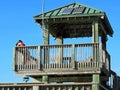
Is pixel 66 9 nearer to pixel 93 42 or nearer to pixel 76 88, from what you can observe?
pixel 93 42

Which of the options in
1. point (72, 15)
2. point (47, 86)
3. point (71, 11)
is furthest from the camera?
point (71, 11)

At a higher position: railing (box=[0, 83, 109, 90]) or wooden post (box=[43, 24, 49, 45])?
wooden post (box=[43, 24, 49, 45])

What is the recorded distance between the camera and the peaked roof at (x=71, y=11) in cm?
2428

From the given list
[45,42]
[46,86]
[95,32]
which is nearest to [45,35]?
[45,42]

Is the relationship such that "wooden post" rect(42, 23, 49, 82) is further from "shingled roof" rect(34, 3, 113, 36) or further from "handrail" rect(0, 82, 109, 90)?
"handrail" rect(0, 82, 109, 90)

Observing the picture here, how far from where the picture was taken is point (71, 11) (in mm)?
24562

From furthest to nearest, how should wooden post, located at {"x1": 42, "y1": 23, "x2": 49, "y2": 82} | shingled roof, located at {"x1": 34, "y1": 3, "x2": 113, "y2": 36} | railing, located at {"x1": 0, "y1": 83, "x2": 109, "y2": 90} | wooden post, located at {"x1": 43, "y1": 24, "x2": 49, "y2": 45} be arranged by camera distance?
wooden post, located at {"x1": 43, "y1": 24, "x2": 49, "y2": 45} → shingled roof, located at {"x1": 34, "y1": 3, "x2": 113, "y2": 36} → wooden post, located at {"x1": 42, "y1": 23, "x2": 49, "y2": 82} → railing, located at {"x1": 0, "y1": 83, "x2": 109, "y2": 90}

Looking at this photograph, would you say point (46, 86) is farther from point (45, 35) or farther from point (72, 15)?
point (72, 15)

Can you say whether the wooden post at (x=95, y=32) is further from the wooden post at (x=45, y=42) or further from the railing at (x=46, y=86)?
the railing at (x=46, y=86)

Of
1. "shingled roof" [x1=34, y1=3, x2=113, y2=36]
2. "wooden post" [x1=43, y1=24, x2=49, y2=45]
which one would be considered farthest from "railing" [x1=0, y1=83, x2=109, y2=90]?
"shingled roof" [x1=34, y1=3, x2=113, y2=36]

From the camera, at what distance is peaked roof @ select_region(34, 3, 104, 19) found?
24.3 metres

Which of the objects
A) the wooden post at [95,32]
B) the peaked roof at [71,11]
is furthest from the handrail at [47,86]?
the peaked roof at [71,11]

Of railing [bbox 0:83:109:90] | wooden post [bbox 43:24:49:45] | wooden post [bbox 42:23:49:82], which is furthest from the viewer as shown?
wooden post [bbox 43:24:49:45]

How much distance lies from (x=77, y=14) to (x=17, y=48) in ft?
12.0
